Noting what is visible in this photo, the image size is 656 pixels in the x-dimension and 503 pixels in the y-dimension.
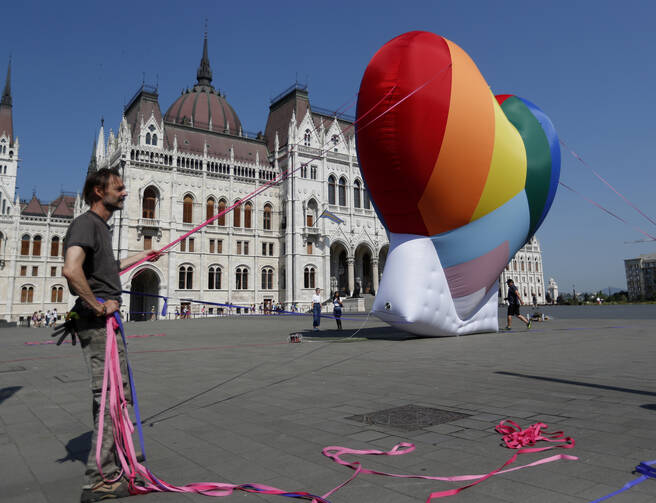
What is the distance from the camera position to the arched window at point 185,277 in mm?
42656

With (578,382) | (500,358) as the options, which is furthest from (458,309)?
(578,382)

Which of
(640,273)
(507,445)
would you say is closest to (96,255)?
(507,445)

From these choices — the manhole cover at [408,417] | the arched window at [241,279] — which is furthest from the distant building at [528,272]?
the manhole cover at [408,417]

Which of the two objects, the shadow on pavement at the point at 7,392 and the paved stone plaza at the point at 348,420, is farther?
the shadow on pavement at the point at 7,392

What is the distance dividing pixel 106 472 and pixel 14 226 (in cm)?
5833

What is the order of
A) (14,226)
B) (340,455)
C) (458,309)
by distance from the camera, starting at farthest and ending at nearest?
(14,226) < (458,309) < (340,455)

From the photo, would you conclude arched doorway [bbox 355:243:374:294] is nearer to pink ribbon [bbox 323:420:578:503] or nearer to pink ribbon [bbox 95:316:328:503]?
pink ribbon [bbox 323:420:578:503]

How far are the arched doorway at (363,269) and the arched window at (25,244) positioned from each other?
121ft

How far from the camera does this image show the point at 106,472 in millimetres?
3078

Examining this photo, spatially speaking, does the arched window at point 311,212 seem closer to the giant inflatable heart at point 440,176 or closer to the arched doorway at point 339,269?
the arched doorway at point 339,269

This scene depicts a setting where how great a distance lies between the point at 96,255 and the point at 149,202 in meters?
42.0

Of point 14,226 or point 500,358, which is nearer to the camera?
point 500,358

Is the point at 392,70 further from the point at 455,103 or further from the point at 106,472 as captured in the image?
the point at 106,472

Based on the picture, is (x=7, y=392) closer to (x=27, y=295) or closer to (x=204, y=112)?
(x=204, y=112)
